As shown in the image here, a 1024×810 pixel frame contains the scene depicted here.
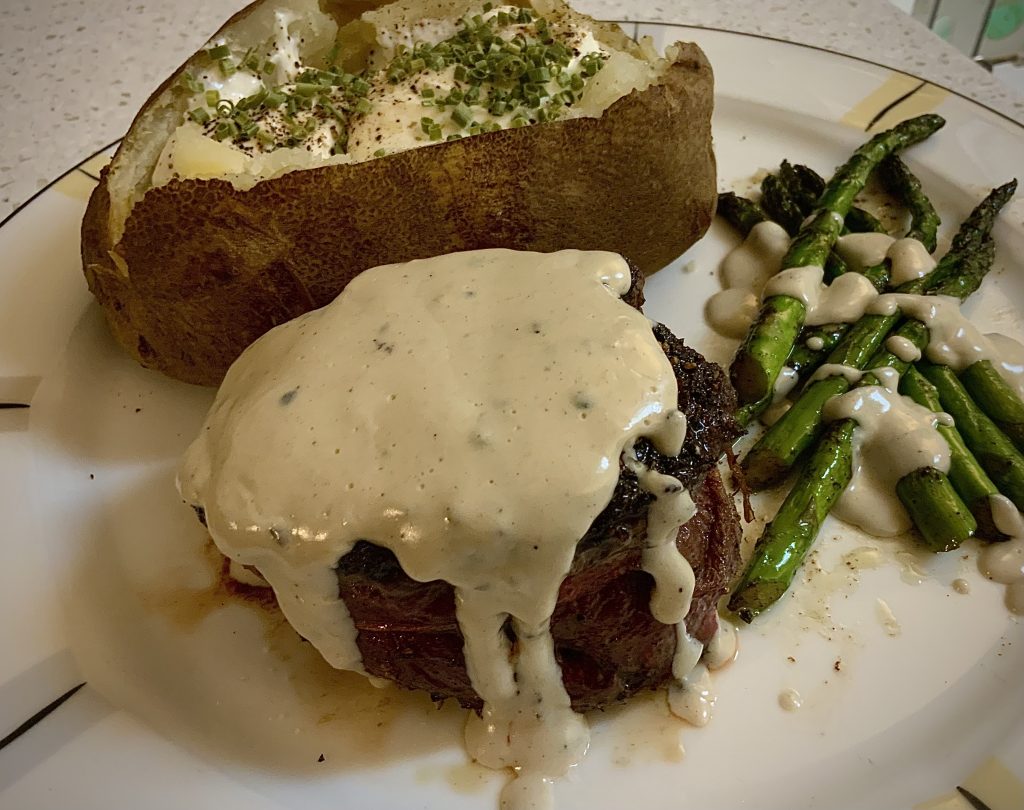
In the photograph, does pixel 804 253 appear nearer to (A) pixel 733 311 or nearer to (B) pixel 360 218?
(A) pixel 733 311

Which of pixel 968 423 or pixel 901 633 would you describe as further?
pixel 968 423

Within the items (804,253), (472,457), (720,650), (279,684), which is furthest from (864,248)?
(279,684)

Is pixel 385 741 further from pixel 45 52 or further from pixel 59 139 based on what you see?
pixel 45 52

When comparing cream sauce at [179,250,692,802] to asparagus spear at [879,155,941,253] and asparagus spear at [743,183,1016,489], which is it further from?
asparagus spear at [879,155,941,253]

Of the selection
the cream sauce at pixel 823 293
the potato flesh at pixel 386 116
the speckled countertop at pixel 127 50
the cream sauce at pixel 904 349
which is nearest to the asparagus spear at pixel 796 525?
the cream sauce at pixel 904 349

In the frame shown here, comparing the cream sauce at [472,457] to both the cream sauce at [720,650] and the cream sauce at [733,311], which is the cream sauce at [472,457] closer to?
the cream sauce at [720,650]

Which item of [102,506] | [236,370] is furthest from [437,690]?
[102,506]
